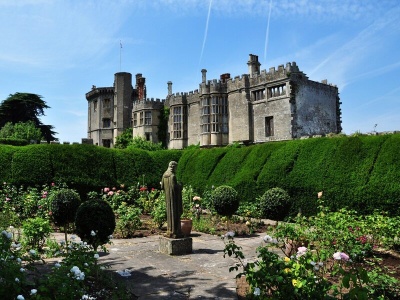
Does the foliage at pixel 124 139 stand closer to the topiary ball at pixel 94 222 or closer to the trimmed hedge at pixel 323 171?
the trimmed hedge at pixel 323 171

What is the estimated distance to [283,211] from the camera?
12258 millimetres

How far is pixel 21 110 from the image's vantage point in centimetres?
4728

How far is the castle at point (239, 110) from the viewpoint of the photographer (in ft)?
98.6

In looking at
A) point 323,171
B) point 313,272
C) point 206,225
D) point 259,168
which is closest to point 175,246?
point 206,225

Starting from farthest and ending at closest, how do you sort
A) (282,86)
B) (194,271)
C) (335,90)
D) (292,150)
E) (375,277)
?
(335,90)
(282,86)
(292,150)
(194,271)
(375,277)

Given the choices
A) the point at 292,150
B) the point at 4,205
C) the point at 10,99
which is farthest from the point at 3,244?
the point at 10,99

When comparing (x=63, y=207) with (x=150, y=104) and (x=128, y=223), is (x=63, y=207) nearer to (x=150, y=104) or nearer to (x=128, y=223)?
(x=128, y=223)

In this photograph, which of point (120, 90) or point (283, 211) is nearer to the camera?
point (283, 211)

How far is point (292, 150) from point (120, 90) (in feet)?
115

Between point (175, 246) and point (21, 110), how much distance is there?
152 feet

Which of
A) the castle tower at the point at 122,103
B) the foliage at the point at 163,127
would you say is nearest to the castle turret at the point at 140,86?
the castle tower at the point at 122,103

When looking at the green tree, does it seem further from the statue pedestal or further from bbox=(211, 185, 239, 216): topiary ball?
the statue pedestal

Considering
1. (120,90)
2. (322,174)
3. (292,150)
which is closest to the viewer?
(322,174)

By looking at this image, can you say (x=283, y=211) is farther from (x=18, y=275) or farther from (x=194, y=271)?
(x=18, y=275)
